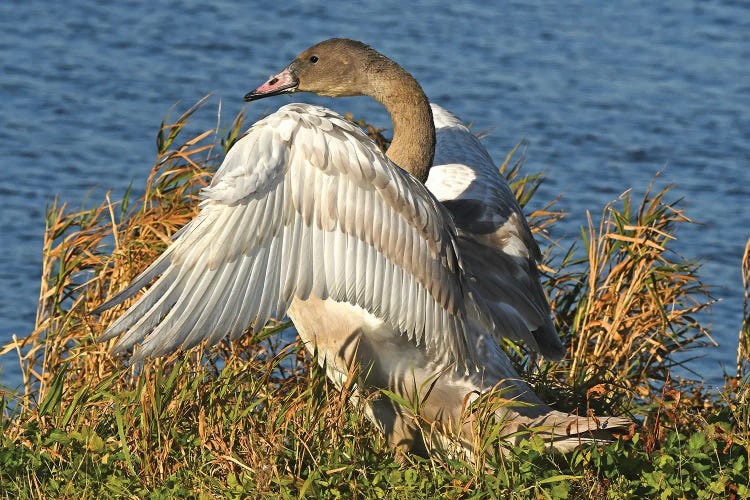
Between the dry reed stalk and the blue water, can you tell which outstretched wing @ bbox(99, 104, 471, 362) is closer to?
the dry reed stalk

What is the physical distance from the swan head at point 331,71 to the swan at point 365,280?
0.04ft

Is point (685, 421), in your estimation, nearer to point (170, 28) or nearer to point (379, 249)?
point (379, 249)

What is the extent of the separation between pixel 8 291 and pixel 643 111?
6.16 m

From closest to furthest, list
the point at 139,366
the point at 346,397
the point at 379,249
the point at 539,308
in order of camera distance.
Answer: the point at 379,249
the point at 346,397
the point at 539,308
the point at 139,366

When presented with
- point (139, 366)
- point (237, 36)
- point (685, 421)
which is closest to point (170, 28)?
point (237, 36)

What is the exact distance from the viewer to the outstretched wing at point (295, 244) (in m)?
4.02

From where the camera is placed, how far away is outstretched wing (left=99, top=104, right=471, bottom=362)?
13.2 feet

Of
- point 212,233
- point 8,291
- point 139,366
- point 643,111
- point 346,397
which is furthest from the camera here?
point 643,111

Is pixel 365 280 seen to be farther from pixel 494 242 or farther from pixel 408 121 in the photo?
pixel 494 242

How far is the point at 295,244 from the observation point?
4195mm

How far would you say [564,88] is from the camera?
40.6 feet

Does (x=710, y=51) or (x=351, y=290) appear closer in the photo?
(x=351, y=290)

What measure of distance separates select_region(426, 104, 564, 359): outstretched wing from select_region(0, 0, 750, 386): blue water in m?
2.89

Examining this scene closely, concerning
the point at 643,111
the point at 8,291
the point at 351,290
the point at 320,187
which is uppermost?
the point at 320,187
